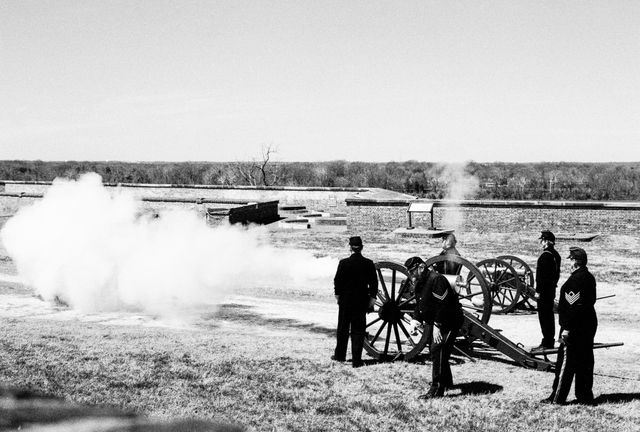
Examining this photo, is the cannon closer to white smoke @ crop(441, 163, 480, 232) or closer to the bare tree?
white smoke @ crop(441, 163, 480, 232)

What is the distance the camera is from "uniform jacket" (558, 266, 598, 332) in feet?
21.7

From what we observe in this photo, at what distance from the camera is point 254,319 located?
39.9 ft

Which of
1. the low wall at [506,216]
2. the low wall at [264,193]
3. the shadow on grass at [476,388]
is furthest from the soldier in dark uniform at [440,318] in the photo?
the low wall at [264,193]

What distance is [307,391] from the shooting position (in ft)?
23.7

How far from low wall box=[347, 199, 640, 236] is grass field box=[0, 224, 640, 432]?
12102mm

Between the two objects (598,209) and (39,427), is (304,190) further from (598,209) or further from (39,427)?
(39,427)

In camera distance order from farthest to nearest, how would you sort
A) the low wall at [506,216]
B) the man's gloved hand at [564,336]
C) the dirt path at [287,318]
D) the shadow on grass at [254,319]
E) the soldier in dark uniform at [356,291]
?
1. the low wall at [506,216]
2. the shadow on grass at [254,319]
3. the dirt path at [287,318]
4. the soldier in dark uniform at [356,291]
5. the man's gloved hand at [564,336]

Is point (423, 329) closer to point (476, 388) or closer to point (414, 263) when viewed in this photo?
point (476, 388)

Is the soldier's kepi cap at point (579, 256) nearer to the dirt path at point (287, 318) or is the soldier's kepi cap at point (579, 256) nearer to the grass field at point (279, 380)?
the grass field at point (279, 380)

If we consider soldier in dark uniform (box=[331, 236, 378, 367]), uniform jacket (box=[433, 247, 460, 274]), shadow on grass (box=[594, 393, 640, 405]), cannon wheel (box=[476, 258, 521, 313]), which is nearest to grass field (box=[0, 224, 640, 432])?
shadow on grass (box=[594, 393, 640, 405])

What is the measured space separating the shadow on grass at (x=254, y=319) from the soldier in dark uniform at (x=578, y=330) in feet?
14.9

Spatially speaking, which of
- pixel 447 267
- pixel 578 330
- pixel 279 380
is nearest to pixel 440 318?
pixel 578 330

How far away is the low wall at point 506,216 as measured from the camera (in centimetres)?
2294

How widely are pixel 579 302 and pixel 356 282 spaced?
8.57ft
